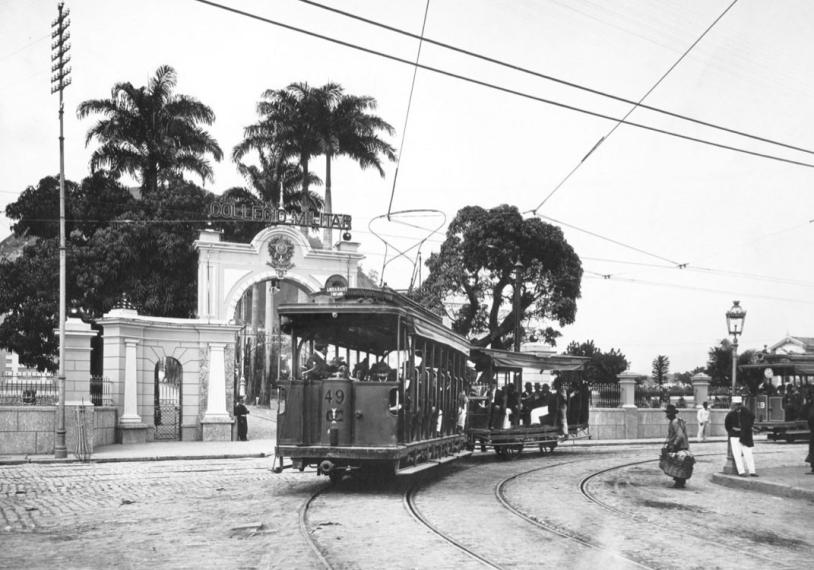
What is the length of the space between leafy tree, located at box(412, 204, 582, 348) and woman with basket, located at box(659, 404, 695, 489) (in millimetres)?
27057

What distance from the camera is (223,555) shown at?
862 centimetres

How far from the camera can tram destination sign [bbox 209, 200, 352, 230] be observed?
32.8m

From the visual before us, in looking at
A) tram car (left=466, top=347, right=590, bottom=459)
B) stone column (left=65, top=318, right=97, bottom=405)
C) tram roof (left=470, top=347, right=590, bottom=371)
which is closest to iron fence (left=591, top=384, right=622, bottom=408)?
tram car (left=466, top=347, right=590, bottom=459)

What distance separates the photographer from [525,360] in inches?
893

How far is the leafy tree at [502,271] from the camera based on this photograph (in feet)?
144

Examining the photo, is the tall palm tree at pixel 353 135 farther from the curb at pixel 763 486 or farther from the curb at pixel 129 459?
the curb at pixel 763 486

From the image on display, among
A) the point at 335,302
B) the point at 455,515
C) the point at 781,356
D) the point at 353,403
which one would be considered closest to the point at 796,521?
the point at 455,515

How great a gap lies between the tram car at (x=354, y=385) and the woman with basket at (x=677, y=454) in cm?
460

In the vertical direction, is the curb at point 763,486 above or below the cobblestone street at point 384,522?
below

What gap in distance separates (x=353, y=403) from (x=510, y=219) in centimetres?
3159

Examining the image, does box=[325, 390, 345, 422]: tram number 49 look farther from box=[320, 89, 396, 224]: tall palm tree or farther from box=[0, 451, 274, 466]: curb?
box=[320, 89, 396, 224]: tall palm tree

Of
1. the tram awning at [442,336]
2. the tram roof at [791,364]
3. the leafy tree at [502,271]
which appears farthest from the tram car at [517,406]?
the leafy tree at [502,271]

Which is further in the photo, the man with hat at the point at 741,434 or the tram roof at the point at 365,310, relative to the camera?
the man with hat at the point at 741,434

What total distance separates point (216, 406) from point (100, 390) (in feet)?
12.4
